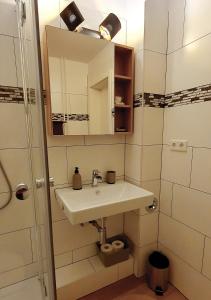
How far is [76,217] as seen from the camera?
3.49 ft

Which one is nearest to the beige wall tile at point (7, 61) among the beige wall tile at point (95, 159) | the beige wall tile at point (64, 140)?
the beige wall tile at point (64, 140)

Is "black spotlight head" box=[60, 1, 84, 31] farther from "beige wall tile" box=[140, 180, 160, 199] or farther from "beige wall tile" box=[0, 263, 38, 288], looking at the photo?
"beige wall tile" box=[0, 263, 38, 288]

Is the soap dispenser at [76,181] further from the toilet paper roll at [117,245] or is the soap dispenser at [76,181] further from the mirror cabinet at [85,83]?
the toilet paper roll at [117,245]

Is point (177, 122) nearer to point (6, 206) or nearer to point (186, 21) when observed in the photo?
point (186, 21)

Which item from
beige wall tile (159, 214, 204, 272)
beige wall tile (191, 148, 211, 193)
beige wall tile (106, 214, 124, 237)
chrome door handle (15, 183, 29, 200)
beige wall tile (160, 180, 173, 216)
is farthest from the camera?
beige wall tile (106, 214, 124, 237)

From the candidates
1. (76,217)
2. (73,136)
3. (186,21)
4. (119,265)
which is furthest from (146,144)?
(119,265)

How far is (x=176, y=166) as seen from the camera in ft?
4.61

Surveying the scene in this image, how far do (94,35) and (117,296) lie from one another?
200cm

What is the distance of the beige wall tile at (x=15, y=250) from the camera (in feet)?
4.21

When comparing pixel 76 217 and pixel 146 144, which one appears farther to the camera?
pixel 146 144

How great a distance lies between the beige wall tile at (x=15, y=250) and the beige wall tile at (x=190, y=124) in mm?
1323

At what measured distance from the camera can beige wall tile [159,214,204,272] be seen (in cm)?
128

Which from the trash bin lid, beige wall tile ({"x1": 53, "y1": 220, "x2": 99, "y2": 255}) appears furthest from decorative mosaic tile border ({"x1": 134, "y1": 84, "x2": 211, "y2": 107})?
the trash bin lid

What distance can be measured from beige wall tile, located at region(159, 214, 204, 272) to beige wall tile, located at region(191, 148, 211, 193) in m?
0.35
